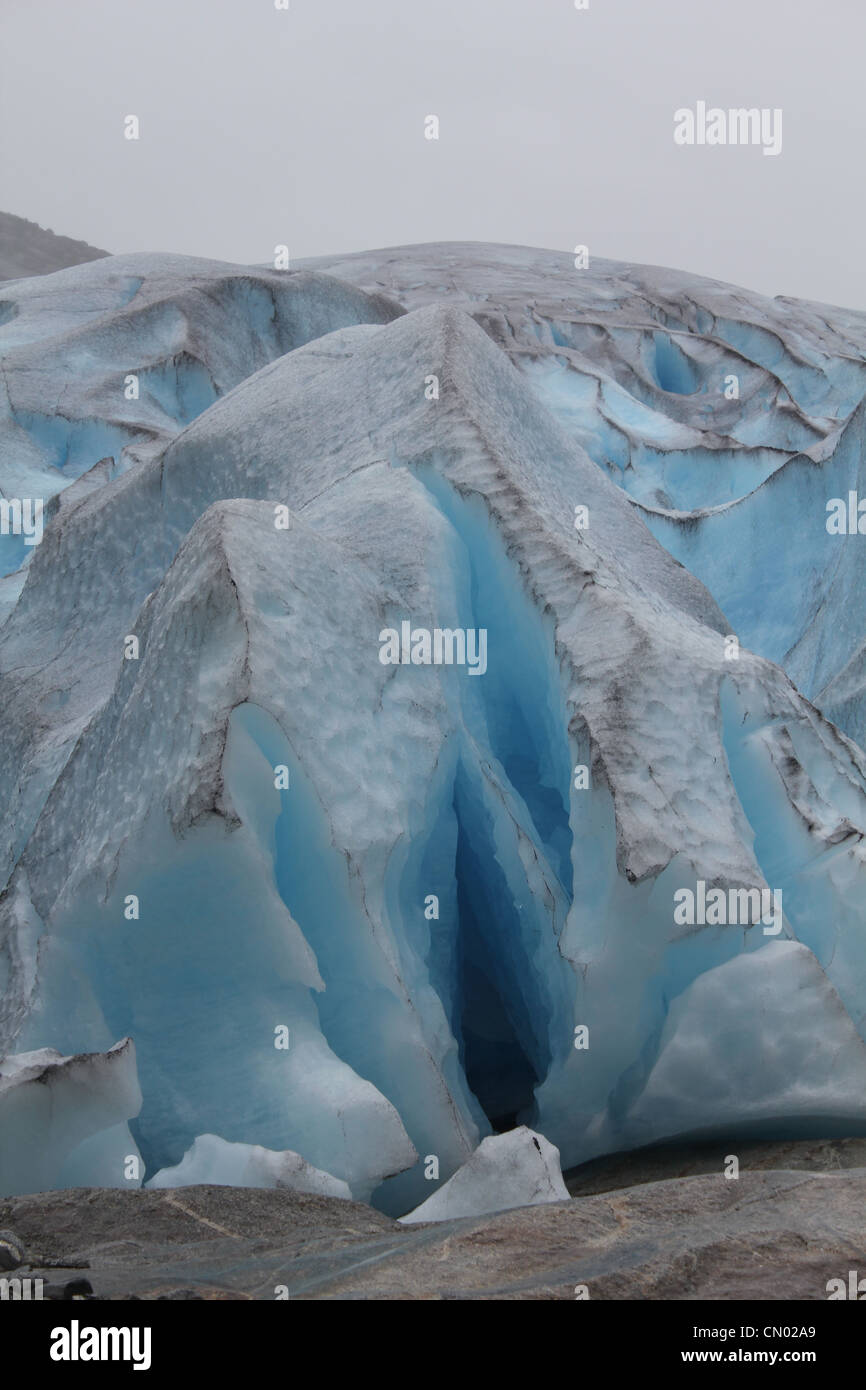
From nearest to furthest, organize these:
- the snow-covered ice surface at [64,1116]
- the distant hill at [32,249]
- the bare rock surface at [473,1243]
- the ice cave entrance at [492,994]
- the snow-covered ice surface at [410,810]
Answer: the bare rock surface at [473,1243] < the snow-covered ice surface at [64,1116] < the snow-covered ice surface at [410,810] < the ice cave entrance at [492,994] < the distant hill at [32,249]

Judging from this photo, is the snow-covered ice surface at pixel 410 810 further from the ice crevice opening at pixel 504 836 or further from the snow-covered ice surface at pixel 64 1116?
the snow-covered ice surface at pixel 64 1116

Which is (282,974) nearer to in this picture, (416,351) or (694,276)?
(416,351)

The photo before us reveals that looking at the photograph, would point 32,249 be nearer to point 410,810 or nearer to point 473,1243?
point 410,810

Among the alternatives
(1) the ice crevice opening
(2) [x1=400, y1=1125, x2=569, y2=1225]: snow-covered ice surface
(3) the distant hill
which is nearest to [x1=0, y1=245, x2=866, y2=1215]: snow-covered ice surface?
(1) the ice crevice opening

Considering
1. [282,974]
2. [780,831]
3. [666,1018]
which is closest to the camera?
[282,974]

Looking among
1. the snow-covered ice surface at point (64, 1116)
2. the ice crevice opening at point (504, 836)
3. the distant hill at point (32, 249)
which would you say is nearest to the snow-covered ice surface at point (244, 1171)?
the snow-covered ice surface at point (64, 1116)

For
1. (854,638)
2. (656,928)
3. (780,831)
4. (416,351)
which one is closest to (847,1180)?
(656,928)

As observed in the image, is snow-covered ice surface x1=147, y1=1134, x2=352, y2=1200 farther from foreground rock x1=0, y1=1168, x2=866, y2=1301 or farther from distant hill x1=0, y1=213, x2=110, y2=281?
distant hill x1=0, y1=213, x2=110, y2=281
